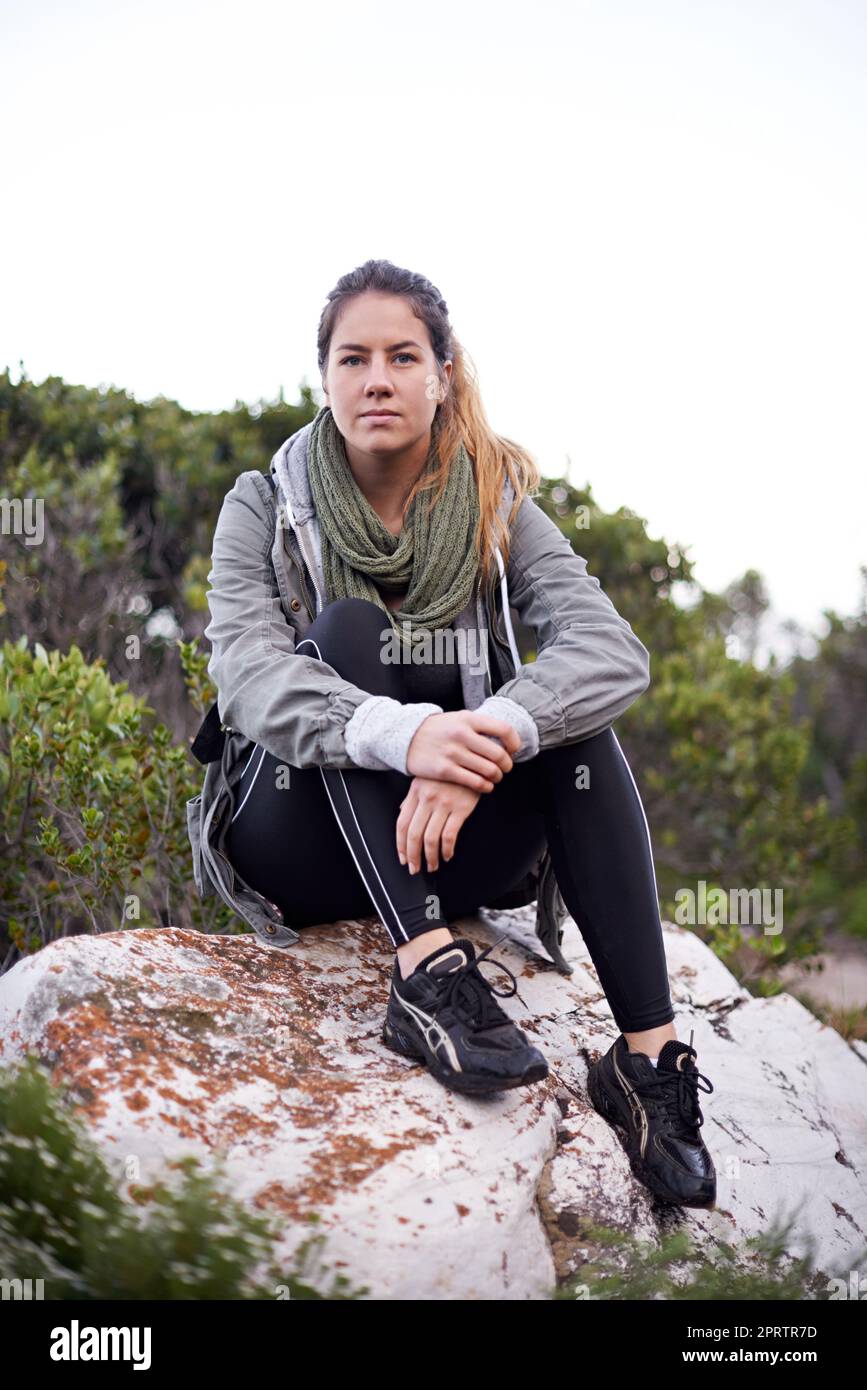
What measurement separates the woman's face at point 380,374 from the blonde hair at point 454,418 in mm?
52

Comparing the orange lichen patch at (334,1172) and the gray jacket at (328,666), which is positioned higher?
the gray jacket at (328,666)

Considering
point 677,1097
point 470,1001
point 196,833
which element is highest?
point 196,833

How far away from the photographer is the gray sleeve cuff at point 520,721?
2.30 m

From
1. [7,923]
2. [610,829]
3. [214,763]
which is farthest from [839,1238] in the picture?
[7,923]

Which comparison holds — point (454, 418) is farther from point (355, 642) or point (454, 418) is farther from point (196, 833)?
point (196, 833)

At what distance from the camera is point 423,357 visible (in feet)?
8.95

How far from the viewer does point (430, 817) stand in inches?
88.4

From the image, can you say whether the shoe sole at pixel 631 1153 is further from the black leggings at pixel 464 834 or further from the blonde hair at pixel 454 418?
the blonde hair at pixel 454 418

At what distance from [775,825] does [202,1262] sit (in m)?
5.07

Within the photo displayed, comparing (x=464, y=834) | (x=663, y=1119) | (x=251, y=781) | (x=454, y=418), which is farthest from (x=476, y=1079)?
(x=454, y=418)

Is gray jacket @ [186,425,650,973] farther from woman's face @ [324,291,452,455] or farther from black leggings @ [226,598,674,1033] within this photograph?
woman's face @ [324,291,452,455]

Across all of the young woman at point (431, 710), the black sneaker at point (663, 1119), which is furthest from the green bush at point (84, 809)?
the black sneaker at point (663, 1119)

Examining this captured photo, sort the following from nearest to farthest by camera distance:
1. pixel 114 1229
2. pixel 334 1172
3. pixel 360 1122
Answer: pixel 114 1229 < pixel 334 1172 < pixel 360 1122

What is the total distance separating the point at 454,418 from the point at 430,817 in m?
1.13
